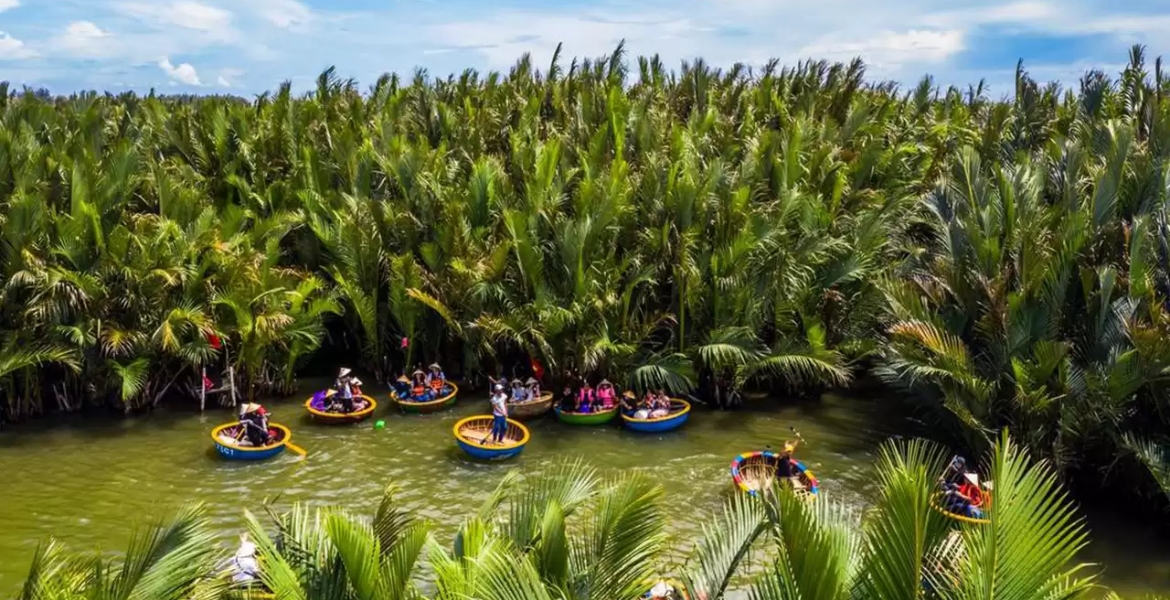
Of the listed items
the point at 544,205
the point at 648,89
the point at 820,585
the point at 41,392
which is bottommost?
the point at 41,392

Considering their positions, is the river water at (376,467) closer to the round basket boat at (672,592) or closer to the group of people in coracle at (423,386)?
the group of people in coracle at (423,386)

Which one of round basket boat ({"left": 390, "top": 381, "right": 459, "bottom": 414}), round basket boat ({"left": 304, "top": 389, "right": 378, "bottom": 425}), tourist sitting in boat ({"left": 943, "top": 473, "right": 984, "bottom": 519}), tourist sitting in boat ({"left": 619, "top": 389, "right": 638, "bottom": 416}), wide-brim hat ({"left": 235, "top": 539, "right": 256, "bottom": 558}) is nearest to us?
wide-brim hat ({"left": 235, "top": 539, "right": 256, "bottom": 558})

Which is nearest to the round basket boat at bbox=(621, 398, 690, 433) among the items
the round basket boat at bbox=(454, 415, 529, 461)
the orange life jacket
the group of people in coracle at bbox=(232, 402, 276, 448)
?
the round basket boat at bbox=(454, 415, 529, 461)

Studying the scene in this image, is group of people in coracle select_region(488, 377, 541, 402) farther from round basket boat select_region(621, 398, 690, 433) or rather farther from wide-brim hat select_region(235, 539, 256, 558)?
wide-brim hat select_region(235, 539, 256, 558)

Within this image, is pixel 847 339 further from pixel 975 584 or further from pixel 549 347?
pixel 975 584

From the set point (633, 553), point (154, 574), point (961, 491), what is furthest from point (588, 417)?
point (154, 574)

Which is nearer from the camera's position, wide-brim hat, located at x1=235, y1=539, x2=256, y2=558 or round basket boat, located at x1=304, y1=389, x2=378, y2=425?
wide-brim hat, located at x1=235, y1=539, x2=256, y2=558

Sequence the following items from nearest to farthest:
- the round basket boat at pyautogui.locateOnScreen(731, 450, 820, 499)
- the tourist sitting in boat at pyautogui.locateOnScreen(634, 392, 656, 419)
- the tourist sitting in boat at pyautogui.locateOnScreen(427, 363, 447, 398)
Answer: the round basket boat at pyautogui.locateOnScreen(731, 450, 820, 499), the tourist sitting in boat at pyautogui.locateOnScreen(634, 392, 656, 419), the tourist sitting in boat at pyautogui.locateOnScreen(427, 363, 447, 398)

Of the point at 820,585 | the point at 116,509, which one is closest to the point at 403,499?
the point at 116,509

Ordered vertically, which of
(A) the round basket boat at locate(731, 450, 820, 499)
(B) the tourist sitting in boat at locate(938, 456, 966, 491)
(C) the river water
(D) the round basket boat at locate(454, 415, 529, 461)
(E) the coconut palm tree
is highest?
(E) the coconut palm tree
